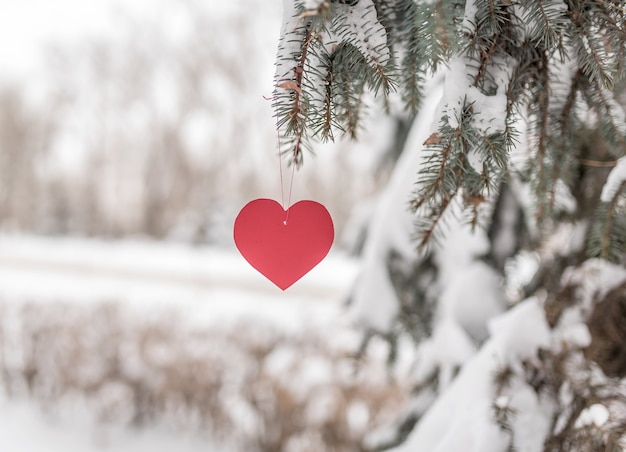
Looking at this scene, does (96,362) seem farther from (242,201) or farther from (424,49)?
(242,201)

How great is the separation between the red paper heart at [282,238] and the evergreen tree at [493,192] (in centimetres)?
14

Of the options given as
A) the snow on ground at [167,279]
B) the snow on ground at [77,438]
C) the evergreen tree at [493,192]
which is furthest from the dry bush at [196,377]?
the evergreen tree at [493,192]

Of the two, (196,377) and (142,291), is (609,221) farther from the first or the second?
(142,291)

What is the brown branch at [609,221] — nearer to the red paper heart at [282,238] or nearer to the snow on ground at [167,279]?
the red paper heart at [282,238]

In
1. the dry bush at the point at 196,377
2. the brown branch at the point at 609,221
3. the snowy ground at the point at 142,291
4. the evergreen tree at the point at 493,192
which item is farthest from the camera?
the snowy ground at the point at 142,291

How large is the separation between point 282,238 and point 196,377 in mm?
3578

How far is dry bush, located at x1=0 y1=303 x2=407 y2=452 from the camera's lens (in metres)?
3.85

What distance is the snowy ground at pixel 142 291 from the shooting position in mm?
4316

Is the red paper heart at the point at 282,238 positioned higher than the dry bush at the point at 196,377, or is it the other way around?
the red paper heart at the point at 282,238

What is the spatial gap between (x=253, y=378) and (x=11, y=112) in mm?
18585

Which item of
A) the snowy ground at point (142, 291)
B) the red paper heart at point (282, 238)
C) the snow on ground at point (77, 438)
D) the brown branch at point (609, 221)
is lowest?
the snow on ground at point (77, 438)

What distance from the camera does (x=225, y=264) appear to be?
1360 cm

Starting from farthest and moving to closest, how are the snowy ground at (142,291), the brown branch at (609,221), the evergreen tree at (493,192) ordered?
1. the snowy ground at (142,291)
2. the brown branch at (609,221)
3. the evergreen tree at (493,192)

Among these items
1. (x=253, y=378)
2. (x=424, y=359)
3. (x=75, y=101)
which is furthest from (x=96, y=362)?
(x=75, y=101)
